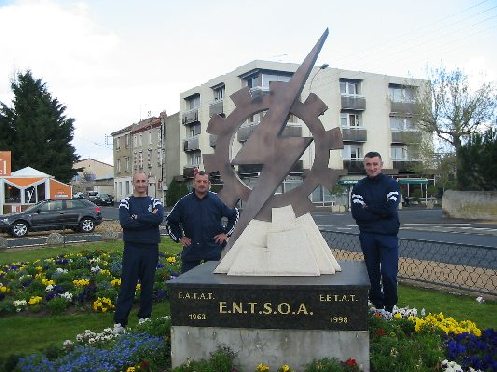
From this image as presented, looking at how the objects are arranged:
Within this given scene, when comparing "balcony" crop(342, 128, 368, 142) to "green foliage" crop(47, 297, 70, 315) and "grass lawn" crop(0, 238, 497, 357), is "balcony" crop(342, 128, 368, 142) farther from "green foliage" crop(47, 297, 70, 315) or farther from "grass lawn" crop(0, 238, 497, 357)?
"green foliage" crop(47, 297, 70, 315)

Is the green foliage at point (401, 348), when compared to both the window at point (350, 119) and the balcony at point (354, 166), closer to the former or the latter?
the balcony at point (354, 166)

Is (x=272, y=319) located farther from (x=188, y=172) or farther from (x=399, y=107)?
(x=188, y=172)

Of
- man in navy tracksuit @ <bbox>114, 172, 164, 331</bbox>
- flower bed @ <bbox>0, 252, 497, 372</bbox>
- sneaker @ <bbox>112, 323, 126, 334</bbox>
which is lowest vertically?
sneaker @ <bbox>112, 323, 126, 334</bbox>

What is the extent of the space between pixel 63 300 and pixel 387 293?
4613 millimetres

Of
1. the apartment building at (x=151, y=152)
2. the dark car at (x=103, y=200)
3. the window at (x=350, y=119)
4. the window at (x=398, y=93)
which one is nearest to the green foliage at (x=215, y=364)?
the window at (x=350, y=119)

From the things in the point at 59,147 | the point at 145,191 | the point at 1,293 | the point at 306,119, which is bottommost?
the point at 1,293

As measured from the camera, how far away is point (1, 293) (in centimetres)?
827

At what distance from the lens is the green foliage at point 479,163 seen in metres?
25.8

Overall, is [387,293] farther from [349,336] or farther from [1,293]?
[1,293]

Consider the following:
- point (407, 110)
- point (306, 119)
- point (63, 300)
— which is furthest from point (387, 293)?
point (407, 110)

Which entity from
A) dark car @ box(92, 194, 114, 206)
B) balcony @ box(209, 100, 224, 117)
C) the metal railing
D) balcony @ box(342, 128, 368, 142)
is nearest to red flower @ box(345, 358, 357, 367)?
the metal railing

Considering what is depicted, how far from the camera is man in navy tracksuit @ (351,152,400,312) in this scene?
5.93m

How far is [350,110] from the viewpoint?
44.7 metres

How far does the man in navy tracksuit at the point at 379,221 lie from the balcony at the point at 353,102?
128ft
